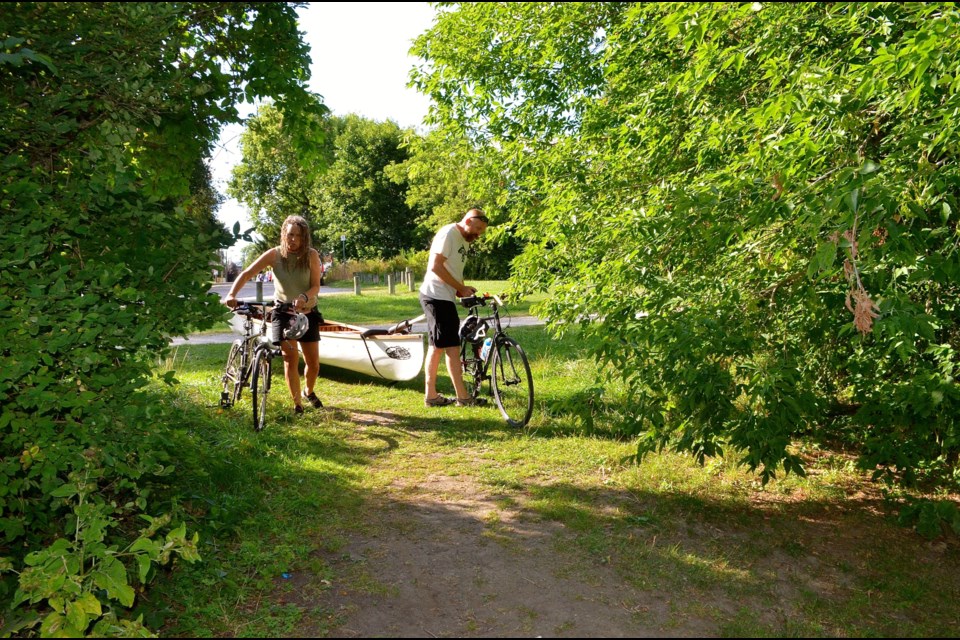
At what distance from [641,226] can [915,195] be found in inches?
53.7

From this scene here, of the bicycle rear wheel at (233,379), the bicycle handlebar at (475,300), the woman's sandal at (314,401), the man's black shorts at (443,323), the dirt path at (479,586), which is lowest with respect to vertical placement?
the dirt path at (479,586)

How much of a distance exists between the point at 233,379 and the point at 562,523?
3918 millimetres

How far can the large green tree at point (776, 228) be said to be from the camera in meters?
2.94

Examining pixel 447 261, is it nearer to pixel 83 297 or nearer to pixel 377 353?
pixel 377 353

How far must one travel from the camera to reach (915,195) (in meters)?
3.04

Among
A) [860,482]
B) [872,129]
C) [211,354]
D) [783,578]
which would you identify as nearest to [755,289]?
[872,129]

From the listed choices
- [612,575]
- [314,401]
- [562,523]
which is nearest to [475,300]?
[314,401]

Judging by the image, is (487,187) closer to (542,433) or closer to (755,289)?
(542,433)

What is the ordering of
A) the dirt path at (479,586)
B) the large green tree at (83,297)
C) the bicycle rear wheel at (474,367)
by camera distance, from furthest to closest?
the bicycle rear wheel at (474,367)
the dirt path at (479,586)
the large green tree at (83,297)

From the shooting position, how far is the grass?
3391 millimetres

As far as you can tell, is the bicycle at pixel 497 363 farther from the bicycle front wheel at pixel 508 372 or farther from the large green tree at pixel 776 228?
the large green tree at pixel 776 228

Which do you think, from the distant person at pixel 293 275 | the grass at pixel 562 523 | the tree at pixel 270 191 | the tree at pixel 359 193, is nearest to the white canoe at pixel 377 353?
the grass at pixel 562 523

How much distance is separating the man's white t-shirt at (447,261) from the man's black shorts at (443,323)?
0.24ft

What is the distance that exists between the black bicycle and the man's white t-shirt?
1.48 metres
